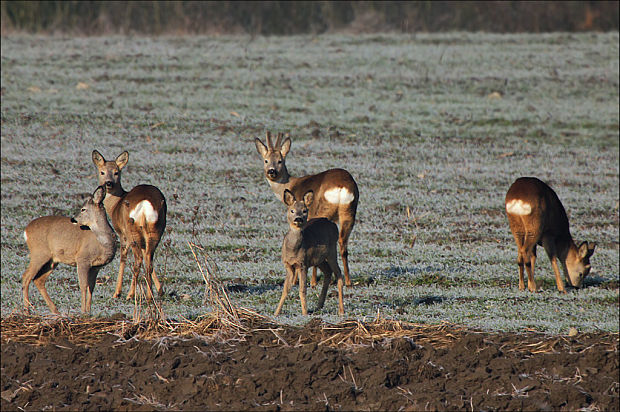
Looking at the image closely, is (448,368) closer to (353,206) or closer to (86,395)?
(86,395)

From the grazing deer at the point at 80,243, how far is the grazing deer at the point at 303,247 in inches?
70.7

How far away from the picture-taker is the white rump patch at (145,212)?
33.6 feet

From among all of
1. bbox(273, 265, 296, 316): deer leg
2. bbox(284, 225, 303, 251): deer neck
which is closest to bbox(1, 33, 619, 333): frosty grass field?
bbox(273, 265, 296, 316): deer leg

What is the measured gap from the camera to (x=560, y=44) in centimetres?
3114

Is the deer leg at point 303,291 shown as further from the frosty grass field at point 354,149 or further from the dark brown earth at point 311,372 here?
the dark brown earth at point 311,372

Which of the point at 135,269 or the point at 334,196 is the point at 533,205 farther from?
the point at 135,269

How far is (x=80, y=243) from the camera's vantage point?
9320 mm

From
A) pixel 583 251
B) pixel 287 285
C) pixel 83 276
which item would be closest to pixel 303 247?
pixel 287 285

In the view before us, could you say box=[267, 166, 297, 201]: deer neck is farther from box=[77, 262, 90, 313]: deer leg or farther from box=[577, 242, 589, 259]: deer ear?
box=[577, 242, 589, 259]: deer ear

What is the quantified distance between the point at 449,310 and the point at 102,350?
410 centimetres

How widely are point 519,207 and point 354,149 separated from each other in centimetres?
858

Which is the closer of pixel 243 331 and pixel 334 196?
pixel 243 331

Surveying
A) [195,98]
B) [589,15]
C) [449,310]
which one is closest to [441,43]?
[589,15]

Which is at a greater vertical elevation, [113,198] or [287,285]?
[113,198]
